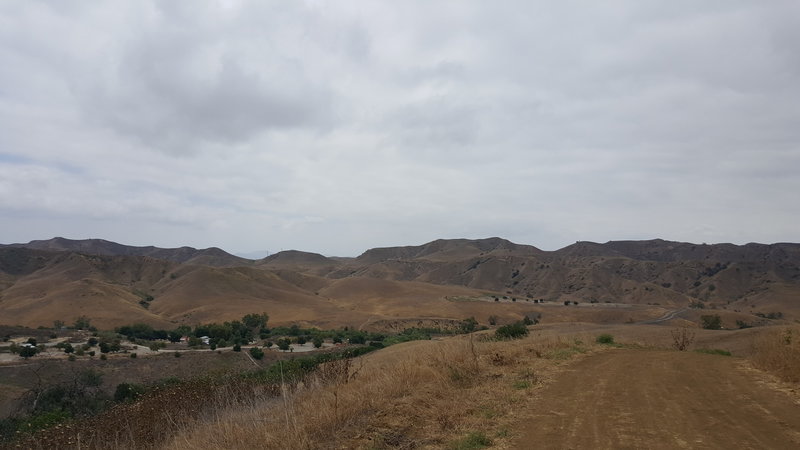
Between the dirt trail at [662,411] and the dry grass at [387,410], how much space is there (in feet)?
2.15

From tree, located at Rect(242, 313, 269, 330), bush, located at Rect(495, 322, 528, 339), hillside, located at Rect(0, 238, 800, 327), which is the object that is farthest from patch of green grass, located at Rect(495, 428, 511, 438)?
tree, located at Rect(242, 313, 269, 330)

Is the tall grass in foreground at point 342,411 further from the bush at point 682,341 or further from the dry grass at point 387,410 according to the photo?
the bush at point 682,341

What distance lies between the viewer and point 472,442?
650 cm

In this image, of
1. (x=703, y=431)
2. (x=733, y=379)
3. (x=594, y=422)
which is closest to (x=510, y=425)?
(x=594, y=422)

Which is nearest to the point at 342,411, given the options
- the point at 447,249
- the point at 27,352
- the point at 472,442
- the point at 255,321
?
the point at 472,442

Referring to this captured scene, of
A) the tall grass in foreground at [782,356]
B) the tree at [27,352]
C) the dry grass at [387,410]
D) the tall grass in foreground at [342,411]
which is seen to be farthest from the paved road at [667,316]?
the tree at [27,352]

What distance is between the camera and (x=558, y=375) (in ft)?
37.1

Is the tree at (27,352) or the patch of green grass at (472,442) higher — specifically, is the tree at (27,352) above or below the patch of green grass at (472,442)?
below

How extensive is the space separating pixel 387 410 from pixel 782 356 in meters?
8.81

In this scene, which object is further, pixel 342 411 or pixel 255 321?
pixel 255 321

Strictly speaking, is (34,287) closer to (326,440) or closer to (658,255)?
(326,440)

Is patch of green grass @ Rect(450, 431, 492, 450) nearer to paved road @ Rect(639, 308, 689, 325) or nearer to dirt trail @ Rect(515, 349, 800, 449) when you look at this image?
dirt trail @ Rect(515, 349, 800, 449)

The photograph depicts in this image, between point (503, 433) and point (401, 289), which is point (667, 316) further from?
point (503, 433)

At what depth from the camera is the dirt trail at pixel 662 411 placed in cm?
641
